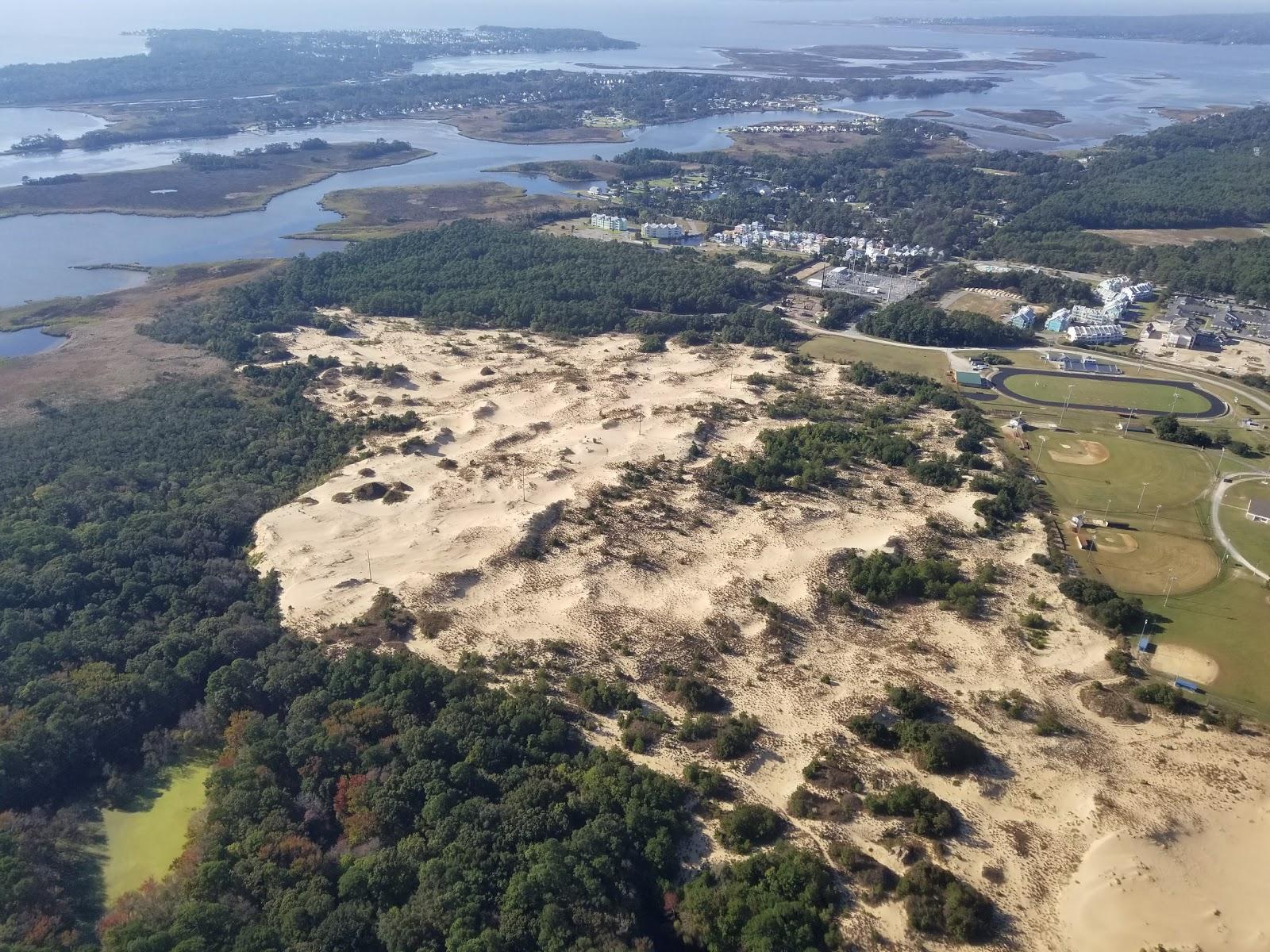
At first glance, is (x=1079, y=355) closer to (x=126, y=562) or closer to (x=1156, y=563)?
(x=1156, y=563)

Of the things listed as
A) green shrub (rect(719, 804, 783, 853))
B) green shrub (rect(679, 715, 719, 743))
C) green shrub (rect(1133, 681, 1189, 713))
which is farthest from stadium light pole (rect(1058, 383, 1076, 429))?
green shrub (rect(719, 804, 783, 853))

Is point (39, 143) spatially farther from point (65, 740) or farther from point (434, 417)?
point (65, 740)

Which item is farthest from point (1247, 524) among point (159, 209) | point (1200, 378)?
point (159, 209)

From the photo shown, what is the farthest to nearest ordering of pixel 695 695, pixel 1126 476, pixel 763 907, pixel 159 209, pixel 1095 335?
pixel 159 209 → pixel 1095 335 → pixel 1126 476 → pixel 695 695 → pixel 763 907

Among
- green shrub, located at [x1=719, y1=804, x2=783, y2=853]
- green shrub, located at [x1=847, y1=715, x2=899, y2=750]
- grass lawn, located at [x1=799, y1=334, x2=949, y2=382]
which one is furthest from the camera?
grass lawn, located at [x1=799, y1=334, x2=949, y2=382]

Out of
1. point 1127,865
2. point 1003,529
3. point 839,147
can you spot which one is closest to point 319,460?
point 1003,529

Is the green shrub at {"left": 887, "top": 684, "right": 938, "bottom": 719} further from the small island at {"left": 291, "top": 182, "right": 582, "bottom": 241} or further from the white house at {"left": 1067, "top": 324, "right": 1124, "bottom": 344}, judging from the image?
the small island at {"left": 291, "top": 182, "right": 582, "bottom": 241}
